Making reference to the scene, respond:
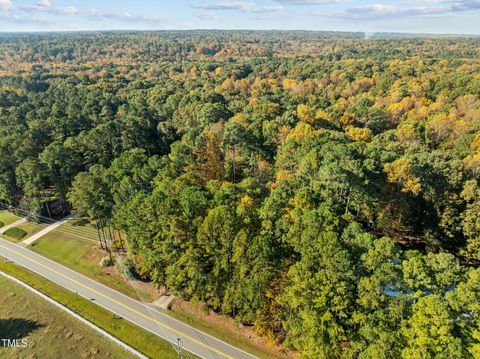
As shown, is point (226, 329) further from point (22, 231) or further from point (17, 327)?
point (22, 231)

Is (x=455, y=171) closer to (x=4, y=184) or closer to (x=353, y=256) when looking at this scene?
(x=353, y=256)

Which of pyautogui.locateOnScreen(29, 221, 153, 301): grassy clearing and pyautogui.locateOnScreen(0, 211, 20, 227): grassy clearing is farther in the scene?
pyautogui.locateOnScreen(0, 211, 20, 227): grassy clearing

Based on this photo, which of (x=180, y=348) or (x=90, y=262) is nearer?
(x=180, y=348)

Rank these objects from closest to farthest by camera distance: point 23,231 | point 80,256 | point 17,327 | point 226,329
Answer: point 17,327, point 226,329, point 80,256, point 23,231

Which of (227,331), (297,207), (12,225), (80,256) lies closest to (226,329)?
(227,331)

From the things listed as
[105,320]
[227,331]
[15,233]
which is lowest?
[15,233]

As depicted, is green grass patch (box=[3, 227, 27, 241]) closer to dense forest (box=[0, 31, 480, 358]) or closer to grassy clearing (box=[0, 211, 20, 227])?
dense forest (box=[0, 31, 480, 358])

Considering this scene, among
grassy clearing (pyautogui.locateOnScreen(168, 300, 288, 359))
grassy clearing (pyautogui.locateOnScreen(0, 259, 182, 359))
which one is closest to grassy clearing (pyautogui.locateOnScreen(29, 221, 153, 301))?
grassy clearing (pyautogui.locateOnScreen(0, 259, 182, 359))
